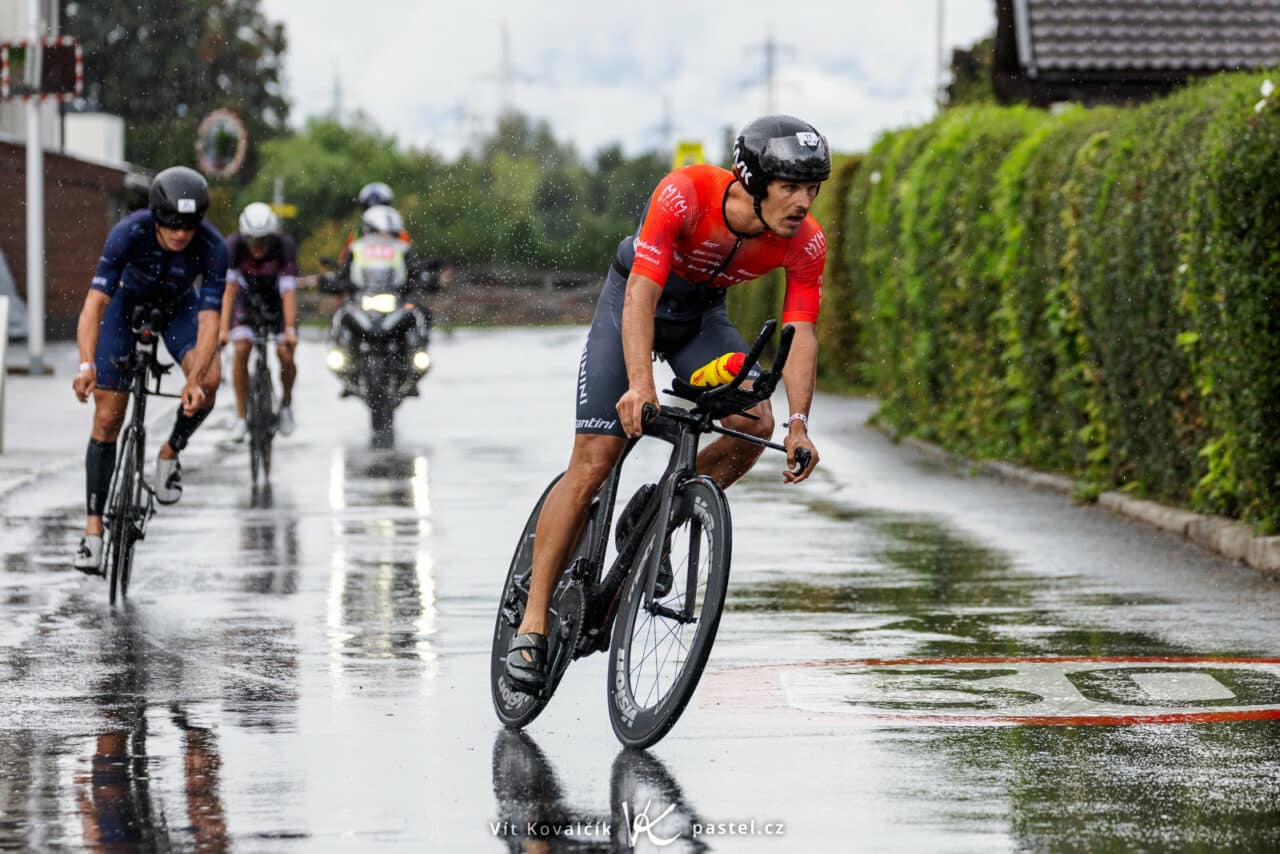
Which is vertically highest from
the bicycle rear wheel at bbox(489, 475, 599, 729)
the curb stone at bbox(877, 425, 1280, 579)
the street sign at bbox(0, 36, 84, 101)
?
the street sign at bbox(0, 36, 84, 101)

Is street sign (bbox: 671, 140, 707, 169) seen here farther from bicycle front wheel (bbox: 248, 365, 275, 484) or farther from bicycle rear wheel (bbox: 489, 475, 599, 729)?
bicycle rear wheel (bbox: 489, 475, 599, 729)

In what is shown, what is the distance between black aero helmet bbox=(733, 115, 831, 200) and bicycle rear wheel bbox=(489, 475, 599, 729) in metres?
1.15

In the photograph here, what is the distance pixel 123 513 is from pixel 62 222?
123ft

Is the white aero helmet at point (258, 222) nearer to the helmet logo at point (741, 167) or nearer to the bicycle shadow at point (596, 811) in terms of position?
the helmet logo at point (741, 167)

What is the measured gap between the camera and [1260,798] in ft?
20.3

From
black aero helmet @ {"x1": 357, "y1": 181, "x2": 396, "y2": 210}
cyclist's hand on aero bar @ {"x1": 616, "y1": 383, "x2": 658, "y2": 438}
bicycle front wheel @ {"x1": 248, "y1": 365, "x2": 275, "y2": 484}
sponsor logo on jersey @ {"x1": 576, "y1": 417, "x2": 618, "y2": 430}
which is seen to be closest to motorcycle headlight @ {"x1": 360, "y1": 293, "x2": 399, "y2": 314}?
black aero helmet @ {"x1": 357, "y1": 181, "x2": 396, "y2": 210}

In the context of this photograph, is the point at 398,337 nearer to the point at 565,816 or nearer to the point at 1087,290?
the point at 1087,290

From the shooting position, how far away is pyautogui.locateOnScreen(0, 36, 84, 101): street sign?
96.0 ft

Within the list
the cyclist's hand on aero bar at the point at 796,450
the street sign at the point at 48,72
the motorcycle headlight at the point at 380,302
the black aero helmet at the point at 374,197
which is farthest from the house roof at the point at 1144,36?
the cyclist's hand on aero bar at the point at 796,450

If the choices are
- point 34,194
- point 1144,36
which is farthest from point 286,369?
point 1144,36

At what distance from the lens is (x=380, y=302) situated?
840 inches

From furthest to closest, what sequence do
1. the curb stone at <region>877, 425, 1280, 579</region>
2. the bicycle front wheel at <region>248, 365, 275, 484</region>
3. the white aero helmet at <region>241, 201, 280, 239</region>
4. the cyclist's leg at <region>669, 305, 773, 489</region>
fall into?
the white aero helmet at <region>241, 201, 280, 239</region>
the bicycle front wheel at <region>248, 365, 275, 484</region>
the curb stone at <region>877, 425, 1280, 579</region>
the cyclist's leg at <region>669, 305, 773, 489</region>

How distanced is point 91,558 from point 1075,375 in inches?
290

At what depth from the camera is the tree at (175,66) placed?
90500 millimetres
